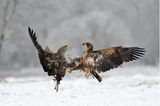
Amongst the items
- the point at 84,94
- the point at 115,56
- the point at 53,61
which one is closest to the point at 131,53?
the point at 115,56

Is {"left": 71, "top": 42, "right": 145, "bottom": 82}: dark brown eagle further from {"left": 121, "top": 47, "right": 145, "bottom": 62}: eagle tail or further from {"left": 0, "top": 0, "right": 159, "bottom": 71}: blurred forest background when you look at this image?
{"left": 0, "top": 0, "right": 159, "bottom": 71}: blurred forest background

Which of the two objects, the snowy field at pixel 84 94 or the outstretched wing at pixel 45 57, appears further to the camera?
the snowy field at pixel 84 94

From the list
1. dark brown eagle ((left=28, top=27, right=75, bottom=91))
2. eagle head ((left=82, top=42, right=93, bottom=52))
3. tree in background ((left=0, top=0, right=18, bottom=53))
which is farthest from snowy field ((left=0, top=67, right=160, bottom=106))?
tree in background ((left=0, top=0, right=18, bottom=53))

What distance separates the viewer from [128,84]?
20266 millimetres

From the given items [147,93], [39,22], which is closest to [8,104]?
[147,93]

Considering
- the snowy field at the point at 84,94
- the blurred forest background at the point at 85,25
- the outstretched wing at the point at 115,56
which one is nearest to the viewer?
the outstretched wing at the point at 115,56

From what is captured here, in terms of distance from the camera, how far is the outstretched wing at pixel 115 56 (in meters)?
12.5

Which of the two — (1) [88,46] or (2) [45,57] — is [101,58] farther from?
(2) [45,57]

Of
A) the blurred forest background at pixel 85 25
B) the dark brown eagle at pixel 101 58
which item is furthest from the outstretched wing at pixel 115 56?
the blurred forest background at pixel 85 25

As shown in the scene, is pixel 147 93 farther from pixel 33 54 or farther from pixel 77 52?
pixel 33 54

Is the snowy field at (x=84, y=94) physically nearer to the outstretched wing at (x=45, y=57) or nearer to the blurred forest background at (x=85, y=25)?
the outstretched wing at (x=45, y=57)

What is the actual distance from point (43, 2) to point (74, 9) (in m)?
8.43

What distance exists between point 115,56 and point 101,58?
37 cm

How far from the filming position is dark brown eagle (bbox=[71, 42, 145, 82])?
39.6ft
